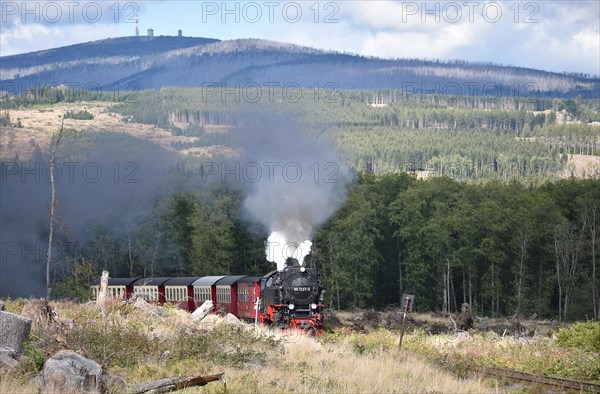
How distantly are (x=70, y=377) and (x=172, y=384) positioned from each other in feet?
7.37

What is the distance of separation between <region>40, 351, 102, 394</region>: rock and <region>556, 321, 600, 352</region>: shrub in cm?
1847

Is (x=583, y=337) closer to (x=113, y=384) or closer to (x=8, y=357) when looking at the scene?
(x=113, y=384)

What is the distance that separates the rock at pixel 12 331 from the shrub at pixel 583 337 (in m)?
18.5

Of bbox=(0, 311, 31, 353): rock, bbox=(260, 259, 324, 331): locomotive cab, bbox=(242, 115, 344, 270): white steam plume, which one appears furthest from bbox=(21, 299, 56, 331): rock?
bbox=(242, 115, 344, 270): white steam plume

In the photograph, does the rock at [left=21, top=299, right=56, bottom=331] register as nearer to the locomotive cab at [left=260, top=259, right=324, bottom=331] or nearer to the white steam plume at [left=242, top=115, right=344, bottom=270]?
the locomotive cab at [left=260, top=259, right=324, bottom=331]

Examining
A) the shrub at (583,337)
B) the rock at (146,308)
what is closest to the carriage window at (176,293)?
the rock at (146,308)

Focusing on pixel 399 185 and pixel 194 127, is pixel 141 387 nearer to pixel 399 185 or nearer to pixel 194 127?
pixel 399 185

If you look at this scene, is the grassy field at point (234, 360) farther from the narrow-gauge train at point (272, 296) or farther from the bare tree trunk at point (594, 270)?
the bare tree trunk at point (594, 270)

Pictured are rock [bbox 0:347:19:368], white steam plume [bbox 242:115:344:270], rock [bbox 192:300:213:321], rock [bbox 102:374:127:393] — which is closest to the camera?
rock [bbox 102:374:127:393]

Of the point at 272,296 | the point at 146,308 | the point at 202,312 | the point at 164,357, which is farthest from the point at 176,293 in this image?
the point at 164,357

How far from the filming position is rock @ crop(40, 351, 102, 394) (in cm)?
1898

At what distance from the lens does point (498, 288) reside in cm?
8125

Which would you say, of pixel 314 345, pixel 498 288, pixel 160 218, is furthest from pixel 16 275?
pixel 314 345

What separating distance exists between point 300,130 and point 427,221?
46.9 ft
